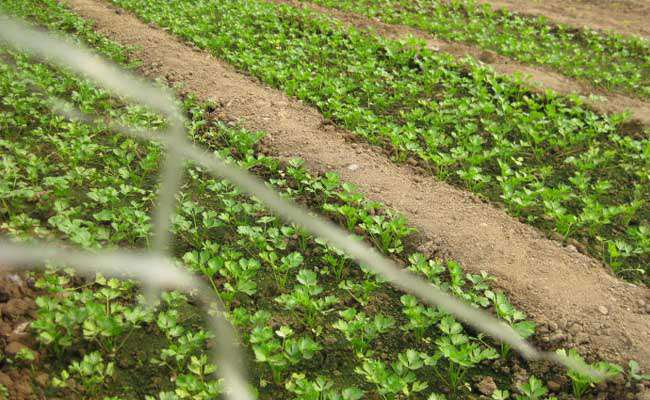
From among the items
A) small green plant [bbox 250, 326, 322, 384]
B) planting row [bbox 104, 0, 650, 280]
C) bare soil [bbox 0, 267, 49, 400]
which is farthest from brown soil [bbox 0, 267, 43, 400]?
planting row [bbox 104, 0, 650, 280]

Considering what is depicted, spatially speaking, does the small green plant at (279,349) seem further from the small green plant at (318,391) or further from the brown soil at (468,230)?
the brown soil at (468,230)

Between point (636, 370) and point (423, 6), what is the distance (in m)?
8.92

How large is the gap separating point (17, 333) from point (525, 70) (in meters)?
6.87

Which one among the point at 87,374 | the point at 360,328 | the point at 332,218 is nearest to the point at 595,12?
the point at 332,218

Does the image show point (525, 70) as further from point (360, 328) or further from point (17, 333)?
point (17, 333)

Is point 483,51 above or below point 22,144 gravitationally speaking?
above

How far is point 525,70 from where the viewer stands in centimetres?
740

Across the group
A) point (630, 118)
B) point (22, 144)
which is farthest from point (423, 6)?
point (22, 144)

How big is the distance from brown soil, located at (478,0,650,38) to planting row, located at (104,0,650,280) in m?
4.30

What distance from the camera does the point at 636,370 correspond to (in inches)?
113

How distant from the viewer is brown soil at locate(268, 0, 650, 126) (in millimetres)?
6348

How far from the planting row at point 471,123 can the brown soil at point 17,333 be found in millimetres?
3239

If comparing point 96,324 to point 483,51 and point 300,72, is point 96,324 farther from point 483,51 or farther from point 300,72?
point 483,51

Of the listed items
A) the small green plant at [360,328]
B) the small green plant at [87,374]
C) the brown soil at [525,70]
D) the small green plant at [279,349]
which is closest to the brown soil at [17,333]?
the small green plant at [87,374]
